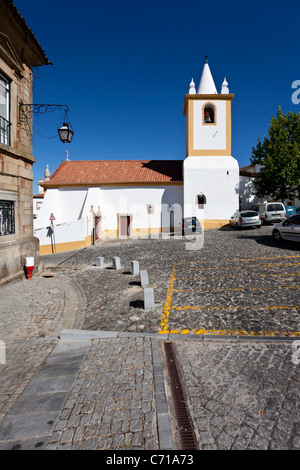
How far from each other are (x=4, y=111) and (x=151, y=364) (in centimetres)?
909

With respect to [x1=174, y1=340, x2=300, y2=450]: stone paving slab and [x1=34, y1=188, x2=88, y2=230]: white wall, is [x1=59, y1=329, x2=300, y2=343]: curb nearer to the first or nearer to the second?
[x1=174, y1=340, x2=300, y2=450]: stone paving slab

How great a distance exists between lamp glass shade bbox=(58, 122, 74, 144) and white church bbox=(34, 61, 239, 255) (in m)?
11.2

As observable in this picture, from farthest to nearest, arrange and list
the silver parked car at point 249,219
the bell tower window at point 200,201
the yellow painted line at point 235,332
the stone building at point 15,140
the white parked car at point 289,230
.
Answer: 1. the bell tower window at point 200,201
2. the silver parked car at point 249,219
3. the white parked car at point 289,230
4. the stone building at point 15,140
5. the yellow painted line at point 235,332

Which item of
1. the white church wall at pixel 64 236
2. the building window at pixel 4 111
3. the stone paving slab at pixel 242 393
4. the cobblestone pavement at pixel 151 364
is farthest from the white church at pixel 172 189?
the stone paving slab at pixel 242 393

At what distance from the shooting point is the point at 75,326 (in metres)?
5.38

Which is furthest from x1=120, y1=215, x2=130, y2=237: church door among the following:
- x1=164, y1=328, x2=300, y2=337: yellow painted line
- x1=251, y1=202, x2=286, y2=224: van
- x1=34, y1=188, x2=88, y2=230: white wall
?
x1=164, y1=328, x2=300, y2=337: yellow painted line

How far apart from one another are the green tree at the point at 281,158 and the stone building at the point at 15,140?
19622mm

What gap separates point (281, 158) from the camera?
2150cm

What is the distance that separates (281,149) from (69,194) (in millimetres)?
19986

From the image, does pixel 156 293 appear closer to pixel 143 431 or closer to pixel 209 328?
pixel 209 328

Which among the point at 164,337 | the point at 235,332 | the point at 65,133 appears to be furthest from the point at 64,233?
the point at 235,332

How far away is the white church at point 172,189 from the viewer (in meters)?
22.1

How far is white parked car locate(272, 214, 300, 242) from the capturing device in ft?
36.7

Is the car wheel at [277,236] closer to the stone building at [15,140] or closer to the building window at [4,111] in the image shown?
the stone building at [15,140]
